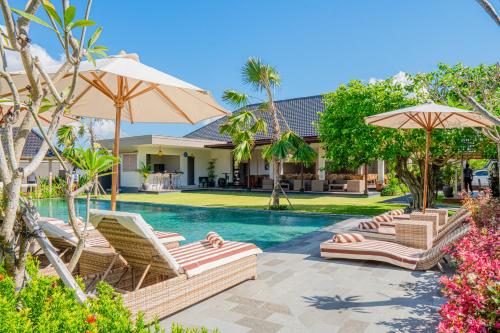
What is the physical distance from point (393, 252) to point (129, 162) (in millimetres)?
24816

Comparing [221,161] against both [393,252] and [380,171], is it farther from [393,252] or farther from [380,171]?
[393,252]

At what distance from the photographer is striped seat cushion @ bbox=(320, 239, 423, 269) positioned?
A: 19.6ft

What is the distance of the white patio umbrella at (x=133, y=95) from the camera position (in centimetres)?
445

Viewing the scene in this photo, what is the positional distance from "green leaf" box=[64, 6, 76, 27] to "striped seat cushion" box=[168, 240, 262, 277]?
112 inches

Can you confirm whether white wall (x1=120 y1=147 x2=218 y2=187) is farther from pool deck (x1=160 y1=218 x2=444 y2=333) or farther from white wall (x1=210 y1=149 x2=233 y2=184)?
pool deck (x1=160 y1=218 x2=444 y2=333)

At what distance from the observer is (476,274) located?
3.09m

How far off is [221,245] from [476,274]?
3403mm

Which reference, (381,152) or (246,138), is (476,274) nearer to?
(381,152)

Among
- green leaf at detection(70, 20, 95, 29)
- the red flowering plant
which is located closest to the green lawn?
the red flowering plant

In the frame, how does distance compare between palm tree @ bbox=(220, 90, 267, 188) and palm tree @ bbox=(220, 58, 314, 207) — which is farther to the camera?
palm tree @ bbox=(220, 90, 267, 188)

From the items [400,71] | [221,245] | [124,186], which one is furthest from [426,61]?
[124,186]

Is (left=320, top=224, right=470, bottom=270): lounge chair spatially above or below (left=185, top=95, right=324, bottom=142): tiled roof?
below

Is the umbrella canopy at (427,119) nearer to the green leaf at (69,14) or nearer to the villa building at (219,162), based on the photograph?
the green leaf at (69,14)

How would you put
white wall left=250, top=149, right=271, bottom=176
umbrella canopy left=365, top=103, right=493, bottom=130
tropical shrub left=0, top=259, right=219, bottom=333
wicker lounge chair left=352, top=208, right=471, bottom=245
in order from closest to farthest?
1. tropical shrub left=0, top=259, right=219, bottom=333
2. wicker lounge chair left=352, top=208, right=471, bottom=245
3. umbrella canopy left=365, top=103, right=493, bottom=130
4. white wall left=250, top=149, right=271, bottom=176
